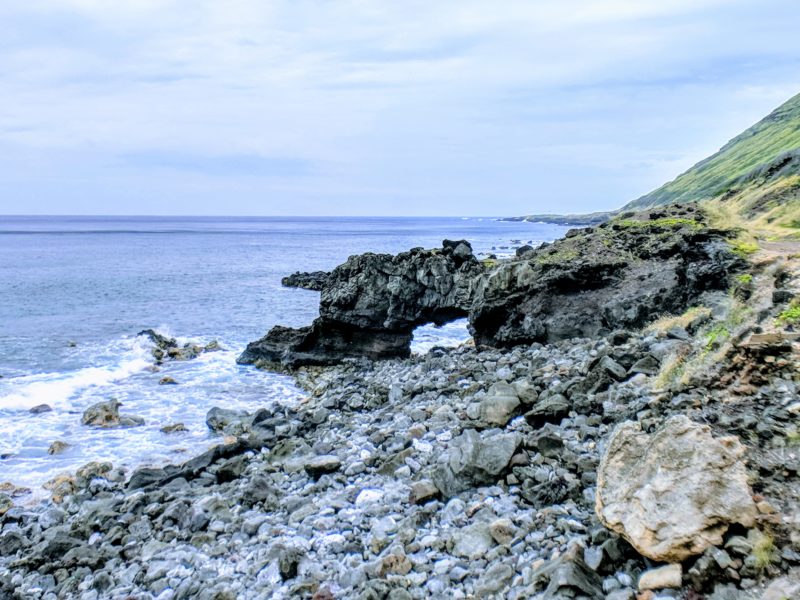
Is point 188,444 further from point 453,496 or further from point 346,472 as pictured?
point 453,496

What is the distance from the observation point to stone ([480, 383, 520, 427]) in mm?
15945

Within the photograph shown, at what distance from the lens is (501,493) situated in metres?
11.7

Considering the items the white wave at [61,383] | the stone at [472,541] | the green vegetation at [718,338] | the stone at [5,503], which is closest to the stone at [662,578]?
the stone at [472,541]

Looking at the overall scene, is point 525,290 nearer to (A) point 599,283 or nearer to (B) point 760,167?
(A) point 599,283

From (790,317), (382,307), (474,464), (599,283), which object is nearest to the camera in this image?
(474,464)

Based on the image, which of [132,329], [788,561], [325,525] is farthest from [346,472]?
[132,329]

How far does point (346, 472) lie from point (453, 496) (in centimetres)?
407

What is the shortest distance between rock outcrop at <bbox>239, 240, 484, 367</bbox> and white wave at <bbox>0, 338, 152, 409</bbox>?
23.4ft

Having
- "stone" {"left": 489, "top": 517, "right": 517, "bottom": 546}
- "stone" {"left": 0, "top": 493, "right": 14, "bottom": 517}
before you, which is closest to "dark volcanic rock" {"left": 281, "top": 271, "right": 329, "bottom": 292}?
"stone" {"left": 0, "top": 493, "right": 14, "bottom": 517}

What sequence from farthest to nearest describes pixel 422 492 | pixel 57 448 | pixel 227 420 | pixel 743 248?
pixel 743 248 → pixel 227 420 → pixel 57 448 → pixel 422 492

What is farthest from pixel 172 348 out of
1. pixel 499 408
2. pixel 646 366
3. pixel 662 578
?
pixel 662 578

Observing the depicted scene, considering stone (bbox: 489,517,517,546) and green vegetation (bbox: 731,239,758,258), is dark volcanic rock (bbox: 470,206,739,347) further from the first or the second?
stone (bbox: 489,517,517,546)

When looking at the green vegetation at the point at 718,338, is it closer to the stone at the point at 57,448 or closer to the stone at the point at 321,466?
the stone at the point at 321,466

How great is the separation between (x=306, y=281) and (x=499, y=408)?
240 feet
